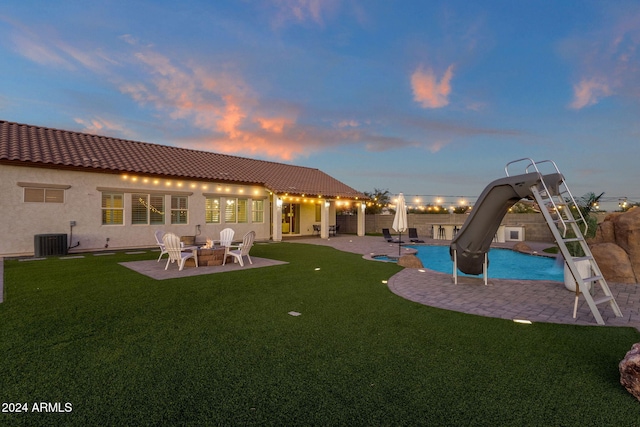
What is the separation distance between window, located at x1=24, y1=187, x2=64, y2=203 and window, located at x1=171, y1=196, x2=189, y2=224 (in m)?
4.51

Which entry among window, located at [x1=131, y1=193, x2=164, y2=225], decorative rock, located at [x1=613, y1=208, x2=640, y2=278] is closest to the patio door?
window, located at [x1=131, y1=193, x2=164, y2=225]

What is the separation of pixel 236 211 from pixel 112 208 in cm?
629

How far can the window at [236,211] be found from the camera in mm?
17938

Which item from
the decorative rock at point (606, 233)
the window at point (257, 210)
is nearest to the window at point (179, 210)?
the window at point (257, 210)

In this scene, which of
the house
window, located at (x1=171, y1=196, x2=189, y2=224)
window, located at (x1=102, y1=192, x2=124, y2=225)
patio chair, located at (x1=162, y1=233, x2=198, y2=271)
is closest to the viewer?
patio chair, located at (x1=162, y1=233, x2=198, y2=271)

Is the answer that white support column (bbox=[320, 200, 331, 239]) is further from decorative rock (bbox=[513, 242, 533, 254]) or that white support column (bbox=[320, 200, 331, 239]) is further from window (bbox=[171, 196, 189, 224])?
decorative rock (bbox=[513, 242, 533, 254])

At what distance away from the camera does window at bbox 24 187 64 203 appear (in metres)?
12.1

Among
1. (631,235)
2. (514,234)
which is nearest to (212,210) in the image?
(631,235)

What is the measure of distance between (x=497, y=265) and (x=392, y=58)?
38.3 ft

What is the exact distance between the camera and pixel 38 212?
1222 cm

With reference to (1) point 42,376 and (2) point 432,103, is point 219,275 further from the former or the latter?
(2) point 432,103

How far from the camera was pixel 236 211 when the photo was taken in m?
18.3

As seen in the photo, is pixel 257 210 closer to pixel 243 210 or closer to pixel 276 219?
pixel 243 210

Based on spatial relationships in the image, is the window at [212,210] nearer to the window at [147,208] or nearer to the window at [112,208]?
the window at [147,208]
